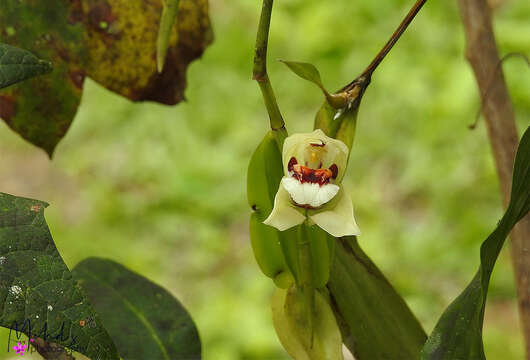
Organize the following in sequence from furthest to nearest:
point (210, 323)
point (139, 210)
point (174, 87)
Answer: point (139, 210) < point (210, 323) < point (174, 87)

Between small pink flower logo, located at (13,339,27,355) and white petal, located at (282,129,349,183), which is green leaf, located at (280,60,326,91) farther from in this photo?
small pink flower logo, located at (13,339,27,355)

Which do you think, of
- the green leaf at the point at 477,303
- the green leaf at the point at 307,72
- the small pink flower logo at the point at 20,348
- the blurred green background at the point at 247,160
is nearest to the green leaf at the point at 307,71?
the green leaf at the point at 307,72

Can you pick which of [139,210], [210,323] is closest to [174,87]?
[210,323]

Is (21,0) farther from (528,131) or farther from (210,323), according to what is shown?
(210,323)

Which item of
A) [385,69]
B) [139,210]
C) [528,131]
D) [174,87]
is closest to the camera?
[528,131]

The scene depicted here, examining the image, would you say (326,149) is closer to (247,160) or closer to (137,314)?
(137,314)

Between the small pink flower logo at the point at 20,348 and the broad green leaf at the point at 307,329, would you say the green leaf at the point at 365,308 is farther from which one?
the small pink flower logo at the point at 20,348

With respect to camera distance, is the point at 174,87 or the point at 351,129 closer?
the point at 351,129
